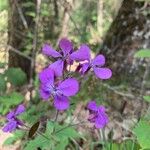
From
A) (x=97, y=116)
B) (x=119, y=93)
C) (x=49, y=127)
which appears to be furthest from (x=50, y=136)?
(x=119, y=93)

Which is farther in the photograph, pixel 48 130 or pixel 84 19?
pixel 84 19

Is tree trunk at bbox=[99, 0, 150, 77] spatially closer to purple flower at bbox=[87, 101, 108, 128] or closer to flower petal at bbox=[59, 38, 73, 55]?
purple flower at bbox=[87, 101, 108, 128]

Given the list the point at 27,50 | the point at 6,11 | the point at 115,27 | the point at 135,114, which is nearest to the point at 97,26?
the point at 27,50

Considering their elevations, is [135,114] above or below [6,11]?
below

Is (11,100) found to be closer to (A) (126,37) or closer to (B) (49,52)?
(A) (126,37)

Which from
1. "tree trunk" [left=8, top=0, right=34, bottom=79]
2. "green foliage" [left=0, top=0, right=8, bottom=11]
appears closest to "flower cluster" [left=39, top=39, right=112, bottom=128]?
"tree trunk" [left=8, top=0, right=34, bottom=79]

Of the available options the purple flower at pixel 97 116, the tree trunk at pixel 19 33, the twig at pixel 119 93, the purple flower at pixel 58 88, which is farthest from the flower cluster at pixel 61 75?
the tree trunk at pixel 19 33

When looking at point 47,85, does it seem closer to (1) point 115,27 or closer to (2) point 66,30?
(1) point 115,27
